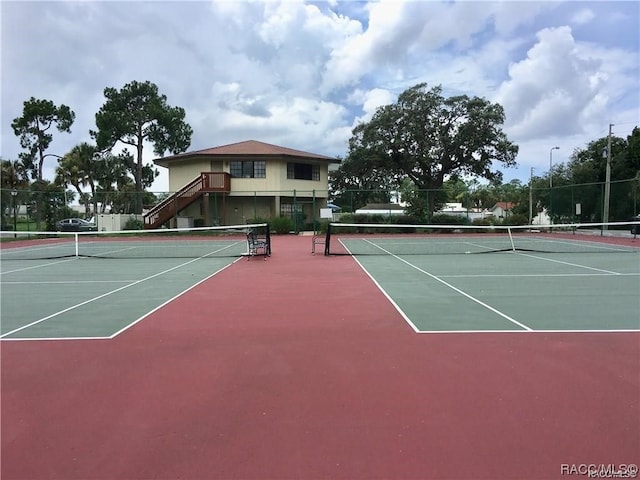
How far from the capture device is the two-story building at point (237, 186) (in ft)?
120

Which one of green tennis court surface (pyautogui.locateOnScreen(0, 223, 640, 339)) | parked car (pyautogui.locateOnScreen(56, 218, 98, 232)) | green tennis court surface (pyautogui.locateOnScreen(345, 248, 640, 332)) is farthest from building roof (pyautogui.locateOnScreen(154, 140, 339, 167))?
green tennis court surface (pyautogui.locateOnScreen(345, 248, 640, 332))

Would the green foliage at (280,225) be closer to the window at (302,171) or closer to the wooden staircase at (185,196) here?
the wooden staircase at (185,196)

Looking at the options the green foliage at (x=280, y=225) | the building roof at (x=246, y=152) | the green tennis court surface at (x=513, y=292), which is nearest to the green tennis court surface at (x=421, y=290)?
the green tennis court surface at (x=513, y=292)

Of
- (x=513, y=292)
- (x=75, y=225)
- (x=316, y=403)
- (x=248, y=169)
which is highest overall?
(x=248, y=169)

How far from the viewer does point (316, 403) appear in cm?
428

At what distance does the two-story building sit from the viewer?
36.5 meters

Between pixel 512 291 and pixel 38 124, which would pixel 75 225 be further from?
pixel 512 291

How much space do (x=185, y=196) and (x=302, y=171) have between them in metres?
9.95

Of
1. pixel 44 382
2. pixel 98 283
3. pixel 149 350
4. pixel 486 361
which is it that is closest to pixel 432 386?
pixel 486 361

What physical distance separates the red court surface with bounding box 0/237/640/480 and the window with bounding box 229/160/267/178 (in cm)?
3200

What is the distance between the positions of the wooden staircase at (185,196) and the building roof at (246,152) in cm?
207

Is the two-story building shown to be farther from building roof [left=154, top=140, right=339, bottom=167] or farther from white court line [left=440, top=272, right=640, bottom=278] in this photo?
white court line [left=440, top=272, right=640, bottom=278]

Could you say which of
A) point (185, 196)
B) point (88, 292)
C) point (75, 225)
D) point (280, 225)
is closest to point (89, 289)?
point (88, 292)

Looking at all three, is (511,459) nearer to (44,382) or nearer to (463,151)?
(44,382)
